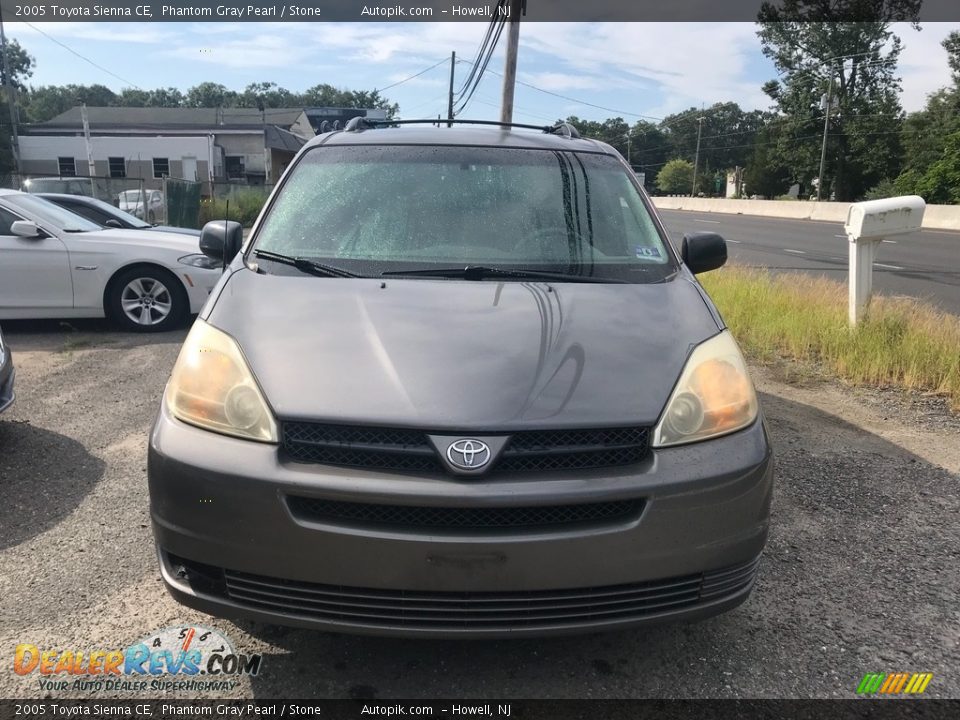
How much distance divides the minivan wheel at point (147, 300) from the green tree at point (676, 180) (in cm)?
9036

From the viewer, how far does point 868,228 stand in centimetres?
650

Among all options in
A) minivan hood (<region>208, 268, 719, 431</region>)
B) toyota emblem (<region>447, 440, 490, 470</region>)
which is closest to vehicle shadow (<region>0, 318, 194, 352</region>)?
minivan hood (<region>208, 268, 719, 431</region>)

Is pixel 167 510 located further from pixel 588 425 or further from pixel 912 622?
pixel 912 622

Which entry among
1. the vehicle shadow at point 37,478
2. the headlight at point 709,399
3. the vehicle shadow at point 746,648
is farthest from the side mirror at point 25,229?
the headlight at point 709,399

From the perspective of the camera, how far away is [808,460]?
440 cm

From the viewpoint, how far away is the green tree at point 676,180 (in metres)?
92.7

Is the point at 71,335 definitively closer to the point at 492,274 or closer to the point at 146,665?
the point at 146,665

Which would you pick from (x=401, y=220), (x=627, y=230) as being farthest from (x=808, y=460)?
(x=401, y=220)

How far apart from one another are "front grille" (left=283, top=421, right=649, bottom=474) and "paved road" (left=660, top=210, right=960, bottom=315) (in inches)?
354

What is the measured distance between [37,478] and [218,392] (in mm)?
2291

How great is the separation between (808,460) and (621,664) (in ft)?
7.65

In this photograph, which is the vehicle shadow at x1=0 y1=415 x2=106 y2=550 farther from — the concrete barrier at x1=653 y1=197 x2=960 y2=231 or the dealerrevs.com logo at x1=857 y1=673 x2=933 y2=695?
the concrete barrier at x1=653 y1=197 x2=960 y2=231

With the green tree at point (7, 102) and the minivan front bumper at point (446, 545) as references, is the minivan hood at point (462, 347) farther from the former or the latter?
the green tree at point (7, 102)

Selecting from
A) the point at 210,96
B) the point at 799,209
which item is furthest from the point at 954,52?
the point at 210,96
